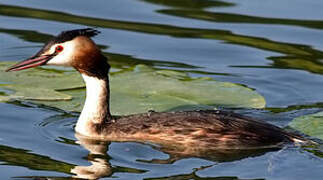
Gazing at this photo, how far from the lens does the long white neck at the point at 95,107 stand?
1108 cm

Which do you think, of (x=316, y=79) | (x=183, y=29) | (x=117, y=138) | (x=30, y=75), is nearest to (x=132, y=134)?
(x=117, y=138)

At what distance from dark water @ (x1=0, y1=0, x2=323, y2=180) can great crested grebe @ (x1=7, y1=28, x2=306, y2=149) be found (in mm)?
206

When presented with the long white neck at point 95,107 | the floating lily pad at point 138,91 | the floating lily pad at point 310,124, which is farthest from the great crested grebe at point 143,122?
the floating lily pad at point 138,91

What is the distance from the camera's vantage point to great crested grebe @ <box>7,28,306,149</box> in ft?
34.7

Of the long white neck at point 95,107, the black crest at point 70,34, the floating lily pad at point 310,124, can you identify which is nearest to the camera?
the floating lily pad at point 310,124

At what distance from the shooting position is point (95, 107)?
36.5ft

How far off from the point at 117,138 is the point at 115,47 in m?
4.11

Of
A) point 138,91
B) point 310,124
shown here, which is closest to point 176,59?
point 138,91

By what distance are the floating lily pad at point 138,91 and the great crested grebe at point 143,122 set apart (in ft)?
1.44

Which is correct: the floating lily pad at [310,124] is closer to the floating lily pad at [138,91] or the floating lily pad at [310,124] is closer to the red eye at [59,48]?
the floating lily pad at [138,91]

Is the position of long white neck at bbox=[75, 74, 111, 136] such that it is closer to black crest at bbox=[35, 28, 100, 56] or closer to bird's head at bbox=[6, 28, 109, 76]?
bird's head at bbox=[6, 28, 109, 76]

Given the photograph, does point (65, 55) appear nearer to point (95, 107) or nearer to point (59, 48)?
point (59, 48)

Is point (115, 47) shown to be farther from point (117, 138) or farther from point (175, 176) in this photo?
point (175, 176)

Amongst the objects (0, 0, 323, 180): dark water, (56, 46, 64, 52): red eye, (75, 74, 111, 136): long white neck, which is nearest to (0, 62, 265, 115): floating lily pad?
(0, 0, 323, 180): dark water
